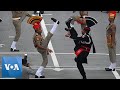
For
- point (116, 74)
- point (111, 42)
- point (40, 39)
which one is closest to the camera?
point (40, 39)

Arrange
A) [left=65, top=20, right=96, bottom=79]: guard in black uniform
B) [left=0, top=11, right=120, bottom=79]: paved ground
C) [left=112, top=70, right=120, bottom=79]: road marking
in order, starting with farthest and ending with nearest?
1. [left=0, top=11, right=120, bottom=79]: paved ground
2. [left=112, top=70, right=120, bottom=79]: road marking
3. [left=65, top=20, right=96, bottom=79]: guard in black uniform

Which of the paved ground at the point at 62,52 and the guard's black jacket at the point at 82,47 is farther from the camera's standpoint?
the paved ground at the point at 62,52

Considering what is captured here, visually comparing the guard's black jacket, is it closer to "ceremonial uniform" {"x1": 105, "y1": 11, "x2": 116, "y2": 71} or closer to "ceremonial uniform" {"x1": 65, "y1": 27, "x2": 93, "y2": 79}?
"ceremonial uniform" {"x1": 65, "y1": 27, "x2": 93, "y2": 79}

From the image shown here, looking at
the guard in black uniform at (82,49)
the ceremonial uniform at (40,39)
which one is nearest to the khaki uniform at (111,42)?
the guard in black uniform at (82,49)

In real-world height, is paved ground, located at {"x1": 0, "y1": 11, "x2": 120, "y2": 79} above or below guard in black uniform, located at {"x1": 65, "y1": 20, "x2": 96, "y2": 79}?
below

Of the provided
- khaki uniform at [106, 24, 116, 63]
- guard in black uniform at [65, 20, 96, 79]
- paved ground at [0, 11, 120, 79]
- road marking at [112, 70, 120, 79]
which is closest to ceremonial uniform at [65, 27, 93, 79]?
guard in black uniform at [65, 20, 96, 79]

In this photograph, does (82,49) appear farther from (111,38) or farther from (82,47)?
(111,38)

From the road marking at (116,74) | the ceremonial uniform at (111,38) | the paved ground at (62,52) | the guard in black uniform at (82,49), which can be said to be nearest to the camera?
the guard in black uniform at (82,49)

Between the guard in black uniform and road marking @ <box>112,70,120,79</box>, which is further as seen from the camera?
road marking @ <box>112,70,120,79</box>

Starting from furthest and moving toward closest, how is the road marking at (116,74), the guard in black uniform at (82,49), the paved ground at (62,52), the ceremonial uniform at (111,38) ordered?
the paved ground at (62,52)
the ceremonial uniform at (111,38)
the road marking at (116,74)
the guard in black uniform at (82,49)

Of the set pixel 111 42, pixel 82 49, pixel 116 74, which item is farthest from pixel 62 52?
pixel 82 49

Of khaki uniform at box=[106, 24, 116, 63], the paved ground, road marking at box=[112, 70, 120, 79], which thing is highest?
khaki uniform at box=[106, 24, 116, 63]

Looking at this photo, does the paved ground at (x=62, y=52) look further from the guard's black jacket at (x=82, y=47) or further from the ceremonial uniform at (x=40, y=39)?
the guard's black jacket at (x=82, y=47)

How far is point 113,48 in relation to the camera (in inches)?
688
